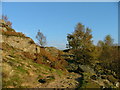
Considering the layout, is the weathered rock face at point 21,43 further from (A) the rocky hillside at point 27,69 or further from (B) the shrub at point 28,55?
(B) the shrub at point 28,55

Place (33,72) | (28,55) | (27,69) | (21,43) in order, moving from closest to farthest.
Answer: (27,69) < (33,72) < (28,55) < (21,43)

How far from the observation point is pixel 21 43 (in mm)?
26500

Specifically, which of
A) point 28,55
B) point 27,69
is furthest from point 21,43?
point 27,69

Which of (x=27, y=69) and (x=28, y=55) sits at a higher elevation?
(x=28, y=55)

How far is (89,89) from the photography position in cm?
1488

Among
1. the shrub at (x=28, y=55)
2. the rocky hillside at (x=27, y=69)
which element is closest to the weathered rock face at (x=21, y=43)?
the rocky hillside at (x=27, y=69)

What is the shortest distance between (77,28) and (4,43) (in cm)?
2607

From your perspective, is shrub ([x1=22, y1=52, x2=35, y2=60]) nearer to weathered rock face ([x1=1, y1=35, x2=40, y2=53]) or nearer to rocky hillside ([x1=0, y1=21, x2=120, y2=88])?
rocky hillside ([x1=0, y1=21, x2=120, y2=88])

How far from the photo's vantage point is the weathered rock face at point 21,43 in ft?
82.9

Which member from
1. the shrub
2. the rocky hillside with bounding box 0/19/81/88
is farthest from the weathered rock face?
the shrub

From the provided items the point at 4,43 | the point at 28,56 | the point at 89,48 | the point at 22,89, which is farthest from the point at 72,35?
the point at 22,89

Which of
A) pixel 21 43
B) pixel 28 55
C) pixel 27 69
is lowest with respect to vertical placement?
pixel 27 69

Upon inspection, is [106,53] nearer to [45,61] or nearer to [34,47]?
[45,61]

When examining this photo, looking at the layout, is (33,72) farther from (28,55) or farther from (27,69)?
(28,55)
